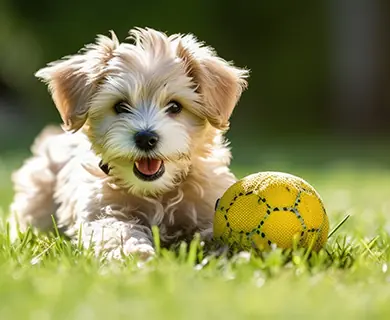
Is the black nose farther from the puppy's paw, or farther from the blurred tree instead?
the blurred tree

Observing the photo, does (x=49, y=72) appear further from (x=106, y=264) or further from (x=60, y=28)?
(x=60, y=28)

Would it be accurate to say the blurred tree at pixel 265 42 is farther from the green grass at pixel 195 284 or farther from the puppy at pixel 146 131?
the green grass at pixel 195 284

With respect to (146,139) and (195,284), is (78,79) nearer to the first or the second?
(146,139)

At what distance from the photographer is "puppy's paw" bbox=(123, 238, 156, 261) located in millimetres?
4230

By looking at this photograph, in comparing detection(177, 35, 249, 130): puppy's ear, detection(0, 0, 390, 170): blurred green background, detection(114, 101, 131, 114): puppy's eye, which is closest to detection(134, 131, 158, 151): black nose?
detection(114, 101, 131, 114): puppy's eye

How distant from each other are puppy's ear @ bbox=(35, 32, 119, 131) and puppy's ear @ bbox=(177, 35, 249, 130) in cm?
40

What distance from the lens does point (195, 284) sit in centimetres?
342

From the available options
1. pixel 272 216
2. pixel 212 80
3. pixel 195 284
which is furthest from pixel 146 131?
pixel 195 284

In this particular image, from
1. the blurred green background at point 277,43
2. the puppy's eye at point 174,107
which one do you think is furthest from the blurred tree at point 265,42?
the puppy's eye at point 174,107

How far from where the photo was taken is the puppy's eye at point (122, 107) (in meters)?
4.76

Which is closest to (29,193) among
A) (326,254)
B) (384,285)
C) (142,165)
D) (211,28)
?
(142,165)

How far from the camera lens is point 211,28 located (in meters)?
18.5

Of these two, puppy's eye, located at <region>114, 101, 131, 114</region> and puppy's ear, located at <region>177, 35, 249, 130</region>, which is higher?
puppy's ear, located at <region>177, 35, 249, 130</region>

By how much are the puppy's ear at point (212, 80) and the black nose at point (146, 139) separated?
1.32ft
